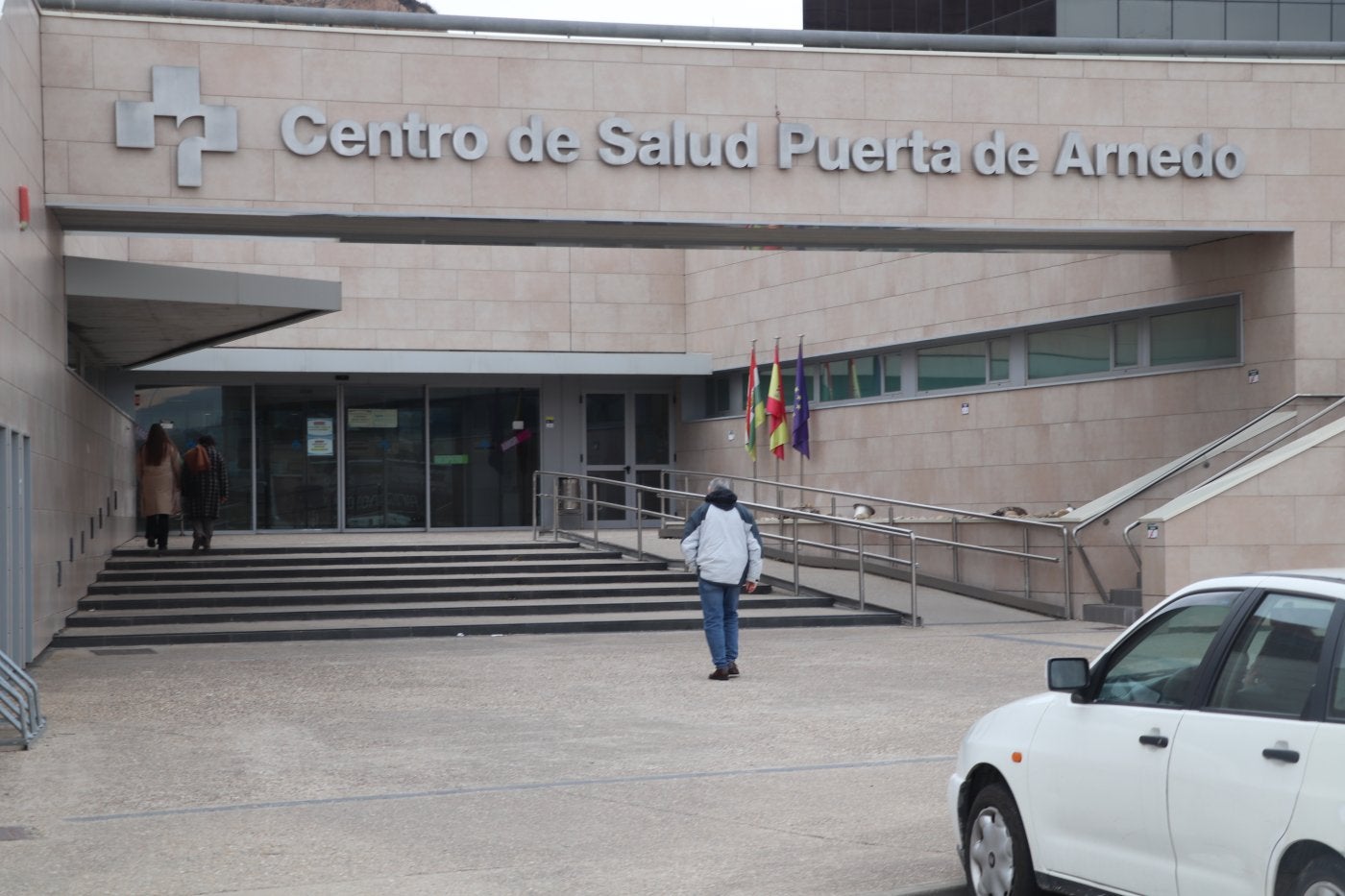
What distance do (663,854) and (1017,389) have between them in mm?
17612

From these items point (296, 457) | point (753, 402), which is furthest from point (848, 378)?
point (296, 457)

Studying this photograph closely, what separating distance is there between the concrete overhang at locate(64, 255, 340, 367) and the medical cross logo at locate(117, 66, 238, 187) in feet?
3.91

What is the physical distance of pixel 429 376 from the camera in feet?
101

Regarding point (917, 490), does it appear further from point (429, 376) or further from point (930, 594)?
point (429, 376)

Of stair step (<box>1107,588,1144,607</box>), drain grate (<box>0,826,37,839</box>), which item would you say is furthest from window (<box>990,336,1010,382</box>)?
drain grate (<box>0,826,37,839</box>)

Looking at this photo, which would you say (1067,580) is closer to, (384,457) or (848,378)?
(848,378)

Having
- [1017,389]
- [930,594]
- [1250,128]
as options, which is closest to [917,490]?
[1017,389]

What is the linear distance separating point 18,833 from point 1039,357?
18.4 m

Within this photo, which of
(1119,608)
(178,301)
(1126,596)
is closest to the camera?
(178,301)

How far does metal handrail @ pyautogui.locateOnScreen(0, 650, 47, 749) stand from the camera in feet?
31.1

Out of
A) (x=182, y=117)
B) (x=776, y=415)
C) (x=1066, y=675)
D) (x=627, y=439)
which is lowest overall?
(x=1066, y=675)

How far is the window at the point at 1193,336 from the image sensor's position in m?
19.9

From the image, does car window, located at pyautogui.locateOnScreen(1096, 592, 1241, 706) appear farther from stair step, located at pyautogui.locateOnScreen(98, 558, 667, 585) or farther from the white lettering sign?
stair step, located at pyautogui.locateOnScreen(98, 558, 667, 585)

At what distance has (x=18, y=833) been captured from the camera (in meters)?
7.21
